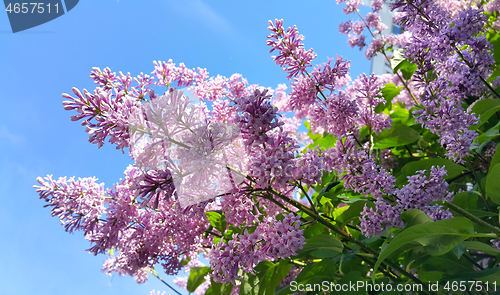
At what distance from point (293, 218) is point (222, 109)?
55cm

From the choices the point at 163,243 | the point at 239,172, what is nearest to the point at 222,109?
the point at 239,172

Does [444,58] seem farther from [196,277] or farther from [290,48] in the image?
[196,277]

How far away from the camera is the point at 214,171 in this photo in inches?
43.8

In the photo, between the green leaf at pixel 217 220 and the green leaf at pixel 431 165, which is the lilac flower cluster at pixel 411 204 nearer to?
the green leaf at pixel 431 165

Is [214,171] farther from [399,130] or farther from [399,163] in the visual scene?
[399,163]

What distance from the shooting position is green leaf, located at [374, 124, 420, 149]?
181 cm

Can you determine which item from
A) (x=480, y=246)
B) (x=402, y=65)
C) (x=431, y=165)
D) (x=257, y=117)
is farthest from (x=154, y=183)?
(x=402, y=65)

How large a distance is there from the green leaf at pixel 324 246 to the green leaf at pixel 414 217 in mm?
239

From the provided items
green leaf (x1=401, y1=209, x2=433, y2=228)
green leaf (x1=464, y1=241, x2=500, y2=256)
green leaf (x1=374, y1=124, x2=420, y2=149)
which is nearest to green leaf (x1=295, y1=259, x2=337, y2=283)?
green leaf (x1=401, y1=209, x2=433, y2=228)

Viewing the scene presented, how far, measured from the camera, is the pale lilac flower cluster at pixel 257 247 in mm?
1106

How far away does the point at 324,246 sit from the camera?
125 centimetres

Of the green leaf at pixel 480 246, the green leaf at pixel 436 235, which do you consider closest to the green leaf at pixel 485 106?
the green leaf at pixel 480 246

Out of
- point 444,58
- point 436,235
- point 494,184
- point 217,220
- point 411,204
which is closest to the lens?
point 436,235

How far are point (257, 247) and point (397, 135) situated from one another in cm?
108
